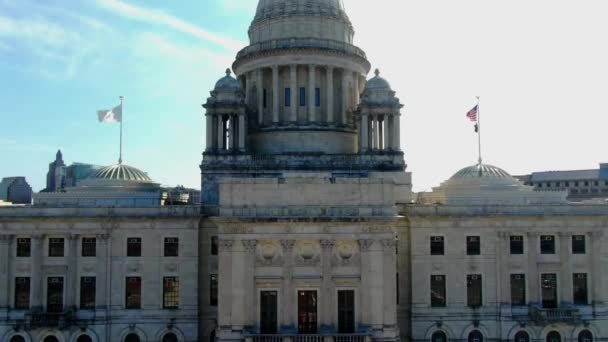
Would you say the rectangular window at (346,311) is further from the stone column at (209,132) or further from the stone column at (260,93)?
the stone column at (260,93)

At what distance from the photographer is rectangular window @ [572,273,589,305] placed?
174 feet

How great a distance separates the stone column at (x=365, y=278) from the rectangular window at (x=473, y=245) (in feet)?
38.2

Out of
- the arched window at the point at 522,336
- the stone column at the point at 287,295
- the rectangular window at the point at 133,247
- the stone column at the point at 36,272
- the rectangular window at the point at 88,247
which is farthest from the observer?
the rectangular window at the point at 133,247

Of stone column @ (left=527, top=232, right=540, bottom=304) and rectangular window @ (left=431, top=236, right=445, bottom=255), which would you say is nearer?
stone column @ (left=527, top=232, right=540, bottom=304)

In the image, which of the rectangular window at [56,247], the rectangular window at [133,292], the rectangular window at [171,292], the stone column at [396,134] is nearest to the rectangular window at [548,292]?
the stone column at [396,134]

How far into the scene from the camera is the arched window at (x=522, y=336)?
5234 cm

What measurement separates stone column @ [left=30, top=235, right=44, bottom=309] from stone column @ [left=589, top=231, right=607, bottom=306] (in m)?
44.7

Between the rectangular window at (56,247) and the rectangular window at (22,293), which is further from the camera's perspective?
the rectangular window at (56,247)

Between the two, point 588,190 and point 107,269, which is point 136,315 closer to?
point 107,269

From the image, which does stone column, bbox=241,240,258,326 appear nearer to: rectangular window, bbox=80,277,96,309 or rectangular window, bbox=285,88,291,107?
rectangular window, bbox=80,277,96,309

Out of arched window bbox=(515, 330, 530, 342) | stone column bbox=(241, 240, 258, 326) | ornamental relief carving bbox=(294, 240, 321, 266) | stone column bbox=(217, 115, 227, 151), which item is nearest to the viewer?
stone column bbox=(241, 240, 258, 326)

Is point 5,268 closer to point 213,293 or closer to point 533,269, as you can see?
point 213,293

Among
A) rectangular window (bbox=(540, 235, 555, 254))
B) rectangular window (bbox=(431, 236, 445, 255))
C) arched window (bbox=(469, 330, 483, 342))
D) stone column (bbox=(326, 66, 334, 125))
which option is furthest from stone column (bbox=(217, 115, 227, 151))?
rectangular window (bbox=(540, 235, 555, 254))

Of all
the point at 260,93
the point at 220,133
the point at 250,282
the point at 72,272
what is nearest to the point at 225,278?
the point at 250,282
